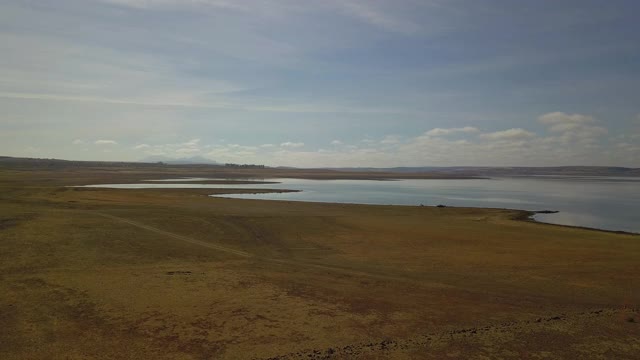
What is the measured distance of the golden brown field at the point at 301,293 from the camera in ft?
37.1

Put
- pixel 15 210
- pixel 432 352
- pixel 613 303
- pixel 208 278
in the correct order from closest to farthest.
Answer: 1. pixel 432 352
2. pixel 613 303
3. pixel 208 278
4. pixel 15 210

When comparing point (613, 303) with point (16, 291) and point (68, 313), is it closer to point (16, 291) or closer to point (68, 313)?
point (68, 313)

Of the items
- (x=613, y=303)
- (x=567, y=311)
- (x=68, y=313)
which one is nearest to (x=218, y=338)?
(x=68, y=313)

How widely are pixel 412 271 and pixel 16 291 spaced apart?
15.4 metres

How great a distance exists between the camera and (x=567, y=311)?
14.3 meters

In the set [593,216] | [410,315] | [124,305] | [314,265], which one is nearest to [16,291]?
[124,305]

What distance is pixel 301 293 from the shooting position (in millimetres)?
15578

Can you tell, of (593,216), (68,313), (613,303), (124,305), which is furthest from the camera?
(593,216)

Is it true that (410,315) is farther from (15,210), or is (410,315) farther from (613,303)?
(15,210)

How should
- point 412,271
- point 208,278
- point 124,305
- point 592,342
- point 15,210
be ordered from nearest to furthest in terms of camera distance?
point 592,342 → point 124,305 → point 208,278 → point 412,271 → point 15,210

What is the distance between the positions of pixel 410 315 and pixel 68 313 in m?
10.5

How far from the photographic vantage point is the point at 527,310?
14305mm

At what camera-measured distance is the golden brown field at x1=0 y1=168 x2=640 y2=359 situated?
11297 millimetres

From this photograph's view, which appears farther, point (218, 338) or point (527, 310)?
point (527, 310)
